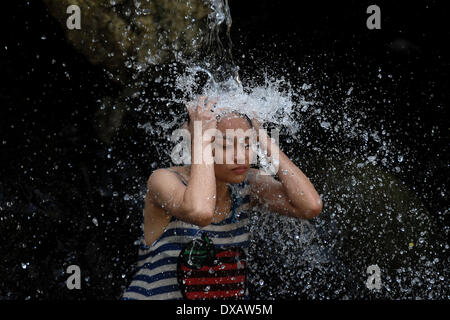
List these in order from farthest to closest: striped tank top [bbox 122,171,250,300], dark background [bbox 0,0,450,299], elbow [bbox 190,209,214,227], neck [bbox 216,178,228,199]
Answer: dark background [bbox 0,0,450,299], neck [bbox 216,178,228,199], striped tank top [bbox 122,171,250,300], elbow [bbox 190,209,214,227]

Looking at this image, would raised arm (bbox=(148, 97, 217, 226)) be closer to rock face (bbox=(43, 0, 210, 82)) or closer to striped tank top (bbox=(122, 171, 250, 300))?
striped tank top (bbox=(122, 171, 250, 300))

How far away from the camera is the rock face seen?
8.14 ft

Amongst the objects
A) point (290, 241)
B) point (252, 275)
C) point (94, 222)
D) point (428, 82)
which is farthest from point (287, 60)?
point (94, 222)

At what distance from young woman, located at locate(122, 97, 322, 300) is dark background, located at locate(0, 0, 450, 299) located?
3.46ft

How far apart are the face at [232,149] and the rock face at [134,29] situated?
907 millimetres

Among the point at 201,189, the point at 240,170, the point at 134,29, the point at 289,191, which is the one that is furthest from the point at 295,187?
the point at 134,29

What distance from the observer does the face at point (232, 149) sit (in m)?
1.75

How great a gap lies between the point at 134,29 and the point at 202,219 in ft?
4.12

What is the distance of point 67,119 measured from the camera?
2.82m

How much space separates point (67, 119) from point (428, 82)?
1988 mm

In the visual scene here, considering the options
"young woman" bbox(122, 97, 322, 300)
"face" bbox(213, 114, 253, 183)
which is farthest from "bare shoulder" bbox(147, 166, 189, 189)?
"face" bbox(213, 114, 253, 183)

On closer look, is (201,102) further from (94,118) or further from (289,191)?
(94,118)

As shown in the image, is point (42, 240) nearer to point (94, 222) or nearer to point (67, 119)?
point (94, 222)

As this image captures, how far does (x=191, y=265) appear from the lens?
5.74 feet
